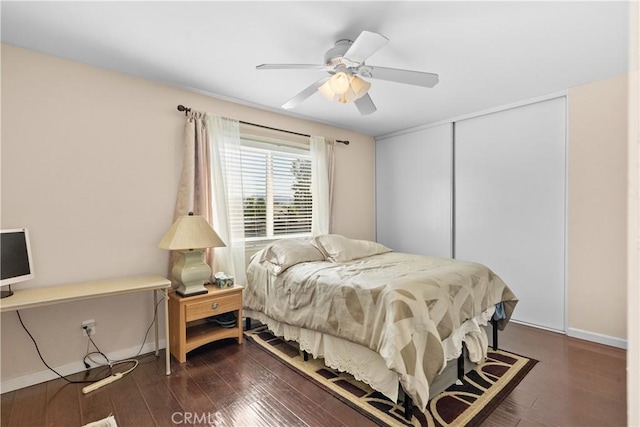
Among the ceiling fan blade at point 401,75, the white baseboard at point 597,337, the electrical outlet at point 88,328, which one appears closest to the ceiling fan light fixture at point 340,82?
the ceiling fan blade at point 401,75

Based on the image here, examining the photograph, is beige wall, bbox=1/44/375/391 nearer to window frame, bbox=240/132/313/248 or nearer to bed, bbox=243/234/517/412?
window frame, bbox=240/132/313/248

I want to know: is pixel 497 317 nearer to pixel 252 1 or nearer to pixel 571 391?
pixel 571 391

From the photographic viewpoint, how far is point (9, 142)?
89.7 inches

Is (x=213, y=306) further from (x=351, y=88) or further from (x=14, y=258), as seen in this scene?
(x=351, y=88)

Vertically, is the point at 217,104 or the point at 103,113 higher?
the point at 217,104

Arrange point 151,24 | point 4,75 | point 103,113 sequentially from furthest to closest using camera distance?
point 103,113
point 4,75
point 151,24

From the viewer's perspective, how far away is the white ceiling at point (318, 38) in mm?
1934

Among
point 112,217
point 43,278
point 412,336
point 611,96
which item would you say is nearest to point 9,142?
point 112,217

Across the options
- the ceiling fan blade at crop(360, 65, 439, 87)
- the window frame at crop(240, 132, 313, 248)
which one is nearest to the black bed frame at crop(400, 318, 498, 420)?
the ceiling fan blade at crop(360, 65, 439, 87)

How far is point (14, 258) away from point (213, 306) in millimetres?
1421

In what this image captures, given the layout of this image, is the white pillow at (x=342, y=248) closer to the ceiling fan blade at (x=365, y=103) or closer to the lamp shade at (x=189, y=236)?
the lamp shade at (x=189, y=236)

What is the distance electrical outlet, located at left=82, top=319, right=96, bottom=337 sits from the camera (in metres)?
2.54

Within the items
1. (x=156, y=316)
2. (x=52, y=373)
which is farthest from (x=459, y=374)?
(x=52, y=373)

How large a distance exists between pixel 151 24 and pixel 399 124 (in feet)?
10.7
